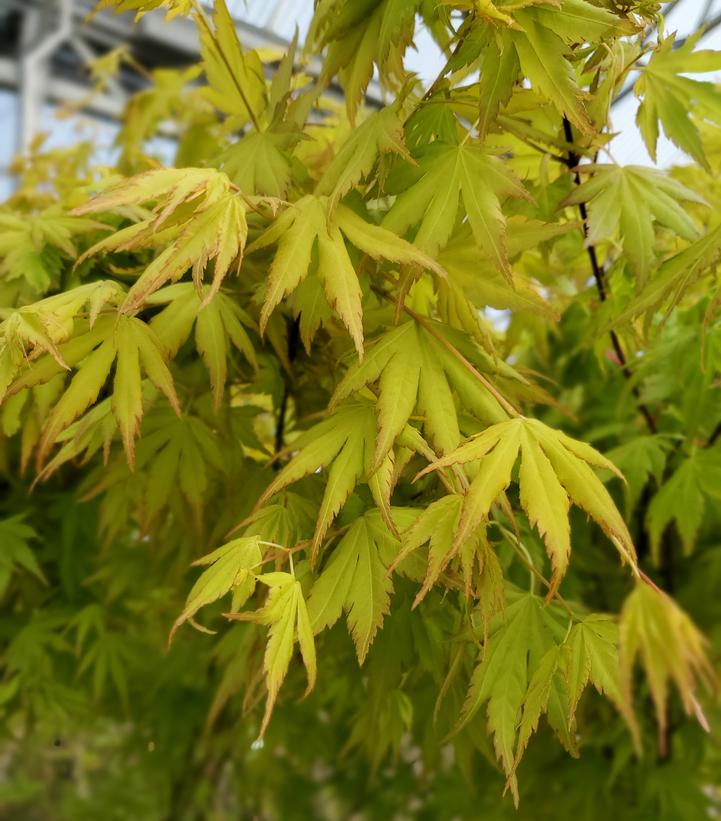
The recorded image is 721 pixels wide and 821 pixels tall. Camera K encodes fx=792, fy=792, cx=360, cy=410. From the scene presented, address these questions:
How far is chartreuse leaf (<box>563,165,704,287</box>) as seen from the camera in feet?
2.33

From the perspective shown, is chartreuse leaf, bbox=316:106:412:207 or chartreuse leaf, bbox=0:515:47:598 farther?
chartreuse leaf, bbox=0:515:47:598

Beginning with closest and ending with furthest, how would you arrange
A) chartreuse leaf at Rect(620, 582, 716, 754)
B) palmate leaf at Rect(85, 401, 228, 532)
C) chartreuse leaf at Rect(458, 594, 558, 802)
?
chartreuse leaf at Rect(620, 582, 716, 754), chartreuse leaf at Rect(458, 594, 558, 802), palmate leaf at Rect(85, 401, 228, 532)

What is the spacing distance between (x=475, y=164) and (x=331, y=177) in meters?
0.12

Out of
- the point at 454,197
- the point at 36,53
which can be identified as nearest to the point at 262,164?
the point at 454,197

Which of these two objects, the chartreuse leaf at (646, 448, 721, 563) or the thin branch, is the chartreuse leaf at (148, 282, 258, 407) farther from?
the chartreuse leaf at (646, 448, 721, 563)

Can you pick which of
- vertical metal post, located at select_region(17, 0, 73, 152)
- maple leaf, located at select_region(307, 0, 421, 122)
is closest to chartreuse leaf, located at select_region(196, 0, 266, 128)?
maple leaf, located at select_region(307, 0, 421, 122)

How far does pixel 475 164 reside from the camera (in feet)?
2.04

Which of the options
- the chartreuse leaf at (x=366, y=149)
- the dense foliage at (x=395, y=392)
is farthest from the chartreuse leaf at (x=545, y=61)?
the chartreuse leaf at (x=366, y=149)

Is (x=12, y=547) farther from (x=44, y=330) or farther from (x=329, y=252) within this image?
(x=329, y=252)

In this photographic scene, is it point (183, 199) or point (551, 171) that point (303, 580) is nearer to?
point (183, 199)

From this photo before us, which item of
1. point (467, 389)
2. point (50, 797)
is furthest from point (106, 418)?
point (50, 797)

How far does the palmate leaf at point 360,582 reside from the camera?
0.58 metres

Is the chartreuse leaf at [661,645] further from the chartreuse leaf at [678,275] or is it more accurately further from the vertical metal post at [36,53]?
the vertical metal post at [36,53]

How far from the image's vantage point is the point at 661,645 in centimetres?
35
